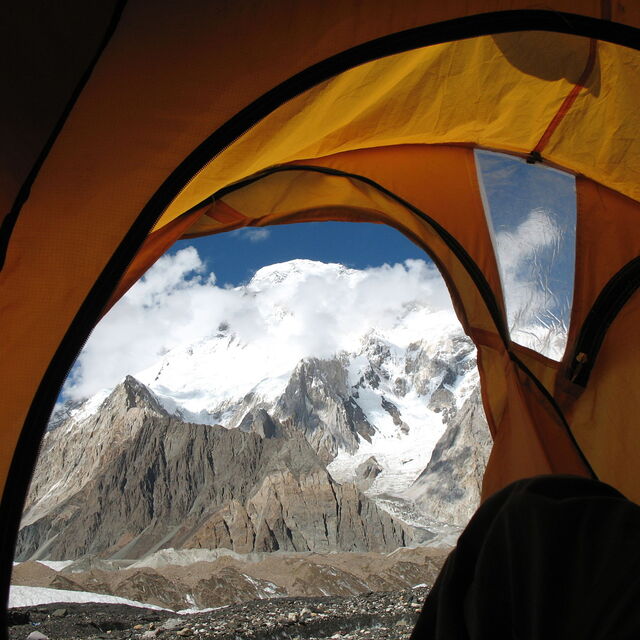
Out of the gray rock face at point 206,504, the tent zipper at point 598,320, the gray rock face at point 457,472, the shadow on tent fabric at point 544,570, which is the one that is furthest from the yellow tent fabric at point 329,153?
the gray rock face at point 457,472

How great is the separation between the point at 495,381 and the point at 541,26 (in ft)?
4.73

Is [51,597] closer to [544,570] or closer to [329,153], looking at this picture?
[329,153]

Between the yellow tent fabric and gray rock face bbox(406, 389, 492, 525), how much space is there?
45534 millimetres

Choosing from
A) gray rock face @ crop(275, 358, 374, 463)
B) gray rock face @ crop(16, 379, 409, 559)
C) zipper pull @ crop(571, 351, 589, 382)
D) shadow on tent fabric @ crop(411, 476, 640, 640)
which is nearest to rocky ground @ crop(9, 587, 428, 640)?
zipper pull @ crop(571, 351, 589, 382)

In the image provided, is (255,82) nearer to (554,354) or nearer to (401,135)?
(401,135)

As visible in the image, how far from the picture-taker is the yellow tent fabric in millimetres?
1321

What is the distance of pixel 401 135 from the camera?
248cm

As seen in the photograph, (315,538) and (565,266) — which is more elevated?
(565,266)

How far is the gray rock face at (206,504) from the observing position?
32250mm

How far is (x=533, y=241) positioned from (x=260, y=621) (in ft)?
16.9

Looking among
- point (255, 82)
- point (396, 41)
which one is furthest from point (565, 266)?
point (255, 82)

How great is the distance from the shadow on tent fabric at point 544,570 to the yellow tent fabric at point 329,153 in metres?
1.11

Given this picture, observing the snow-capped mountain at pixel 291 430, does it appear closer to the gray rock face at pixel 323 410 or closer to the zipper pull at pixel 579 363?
the gray rock face at pixel 323 410

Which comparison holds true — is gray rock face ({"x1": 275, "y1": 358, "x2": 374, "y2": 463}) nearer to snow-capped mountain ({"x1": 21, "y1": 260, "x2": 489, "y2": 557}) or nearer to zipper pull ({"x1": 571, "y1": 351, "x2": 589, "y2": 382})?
snow-capped mountain ({"x1": 21, "y1": 260, "x2": 489, "y2": 557})
